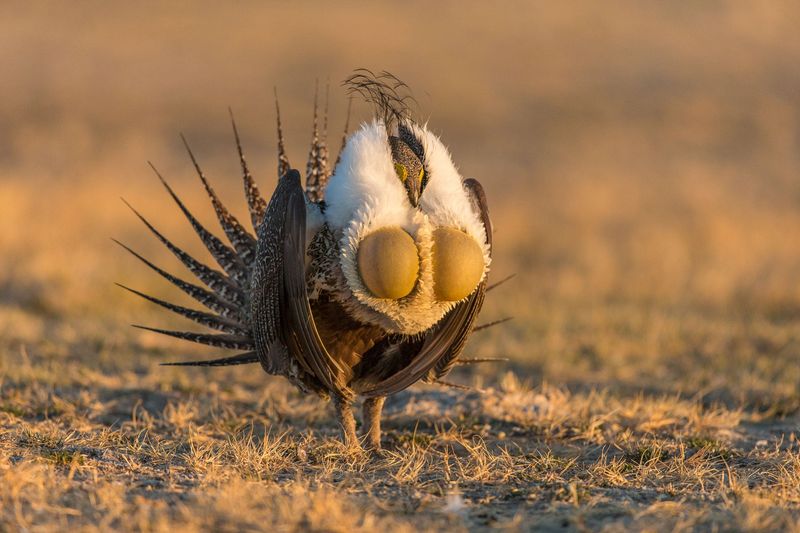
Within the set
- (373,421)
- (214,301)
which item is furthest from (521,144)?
(373,421)

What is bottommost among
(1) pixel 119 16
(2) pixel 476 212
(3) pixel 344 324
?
(3) pixel 344 324

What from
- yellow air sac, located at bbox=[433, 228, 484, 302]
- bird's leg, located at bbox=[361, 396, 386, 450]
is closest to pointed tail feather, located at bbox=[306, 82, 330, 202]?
bird's leg, located at bbox=[361, 396, 386, 450]

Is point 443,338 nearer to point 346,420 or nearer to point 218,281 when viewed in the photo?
point 346,420

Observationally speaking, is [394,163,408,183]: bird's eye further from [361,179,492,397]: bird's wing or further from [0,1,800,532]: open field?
[0,1,800,532]: open field

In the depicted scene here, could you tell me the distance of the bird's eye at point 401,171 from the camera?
11.0ft

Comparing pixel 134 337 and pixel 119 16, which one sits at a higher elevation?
pixel 119 16

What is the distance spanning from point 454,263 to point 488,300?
4809 millimetres

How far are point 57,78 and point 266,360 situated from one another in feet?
56.3

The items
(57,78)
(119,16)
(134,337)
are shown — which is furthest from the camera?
(119,16)

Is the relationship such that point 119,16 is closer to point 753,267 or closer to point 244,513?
point 753,267

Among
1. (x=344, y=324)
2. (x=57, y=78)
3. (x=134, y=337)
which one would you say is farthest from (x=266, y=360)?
(x=57, y=78)

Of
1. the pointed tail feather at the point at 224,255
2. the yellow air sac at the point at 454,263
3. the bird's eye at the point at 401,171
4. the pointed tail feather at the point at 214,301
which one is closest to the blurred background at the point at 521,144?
the bird's eye at the point at 401,171

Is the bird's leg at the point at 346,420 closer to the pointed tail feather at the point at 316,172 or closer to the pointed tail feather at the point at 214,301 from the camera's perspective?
the pointed tail feather at the point at 214,301

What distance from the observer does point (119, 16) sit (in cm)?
2622
